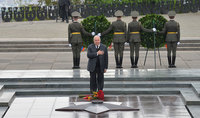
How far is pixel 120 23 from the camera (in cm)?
1605

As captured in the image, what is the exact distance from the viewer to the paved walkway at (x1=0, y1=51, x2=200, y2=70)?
17.2 m

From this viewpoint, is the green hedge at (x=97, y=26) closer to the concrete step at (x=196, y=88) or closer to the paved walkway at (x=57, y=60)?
the paved walkway at (x=57, y=60)

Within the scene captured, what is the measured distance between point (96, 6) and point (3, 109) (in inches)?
848

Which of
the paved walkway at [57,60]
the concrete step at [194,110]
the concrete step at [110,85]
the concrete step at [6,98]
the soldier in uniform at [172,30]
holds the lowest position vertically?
the concrete step at [194,110]

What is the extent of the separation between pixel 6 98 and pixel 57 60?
5.73m

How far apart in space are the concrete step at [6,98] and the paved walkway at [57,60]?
3.40m

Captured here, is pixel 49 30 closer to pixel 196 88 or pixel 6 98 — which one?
pixel 6 98

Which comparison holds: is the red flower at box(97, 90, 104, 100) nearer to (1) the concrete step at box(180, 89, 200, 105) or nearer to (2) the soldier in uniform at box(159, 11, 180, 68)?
(1) the concrete step at box(180, 89, 200, 105)

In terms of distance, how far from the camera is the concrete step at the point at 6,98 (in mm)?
12656

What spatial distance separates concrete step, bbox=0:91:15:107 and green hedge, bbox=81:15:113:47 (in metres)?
3.87

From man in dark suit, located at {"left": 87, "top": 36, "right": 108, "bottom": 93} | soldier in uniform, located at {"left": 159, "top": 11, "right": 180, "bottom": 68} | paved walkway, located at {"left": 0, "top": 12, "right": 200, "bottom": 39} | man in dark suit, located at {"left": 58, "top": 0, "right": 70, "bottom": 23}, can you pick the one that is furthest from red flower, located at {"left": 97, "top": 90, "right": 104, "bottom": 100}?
man in dark suit, located at {"left": 58, "top": 0, "right": 70, "bottom": 23}

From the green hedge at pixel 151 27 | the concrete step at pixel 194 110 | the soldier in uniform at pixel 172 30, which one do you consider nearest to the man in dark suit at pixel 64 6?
the green hedge at pixel 151 27

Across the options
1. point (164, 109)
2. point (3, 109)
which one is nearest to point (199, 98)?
point (164, 109)

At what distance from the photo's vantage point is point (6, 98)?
42.9ft
